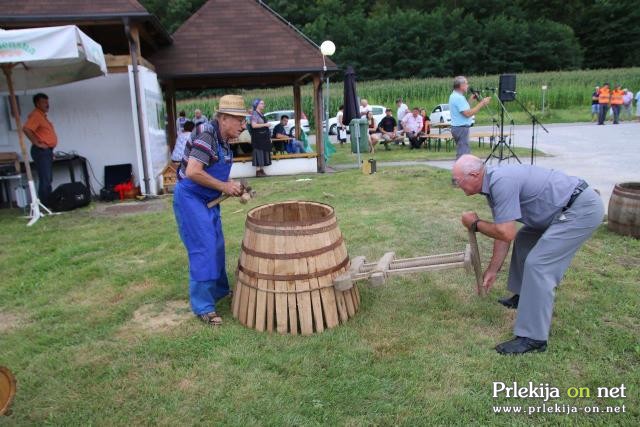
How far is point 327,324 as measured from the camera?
386 centimetres

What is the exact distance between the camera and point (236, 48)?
12.8 metres

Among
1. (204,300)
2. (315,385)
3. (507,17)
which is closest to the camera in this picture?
(315,385)

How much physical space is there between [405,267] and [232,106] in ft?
5.85

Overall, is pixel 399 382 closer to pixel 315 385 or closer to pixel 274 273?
pixel 315 385

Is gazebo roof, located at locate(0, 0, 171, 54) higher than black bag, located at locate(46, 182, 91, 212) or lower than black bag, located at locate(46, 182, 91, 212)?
higher

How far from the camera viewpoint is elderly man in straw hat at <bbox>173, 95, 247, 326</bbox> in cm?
377

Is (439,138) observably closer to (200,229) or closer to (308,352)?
(200,229)

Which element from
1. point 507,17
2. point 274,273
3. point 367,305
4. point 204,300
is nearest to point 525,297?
point 367,305

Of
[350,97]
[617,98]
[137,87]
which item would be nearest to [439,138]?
[350,97]

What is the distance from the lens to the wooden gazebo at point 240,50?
480 inches

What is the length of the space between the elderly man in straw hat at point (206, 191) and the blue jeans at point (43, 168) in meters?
5.75

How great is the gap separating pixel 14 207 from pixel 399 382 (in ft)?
29.6

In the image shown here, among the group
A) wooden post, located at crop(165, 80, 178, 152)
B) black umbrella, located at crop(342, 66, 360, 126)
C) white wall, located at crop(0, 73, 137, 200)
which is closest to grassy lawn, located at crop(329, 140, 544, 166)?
black umbrella, located at crop(342, 66, 360, 126)

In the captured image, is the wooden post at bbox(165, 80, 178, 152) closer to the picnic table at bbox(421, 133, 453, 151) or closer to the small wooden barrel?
the picnic table at bbox(421, 133, 453, 151)
